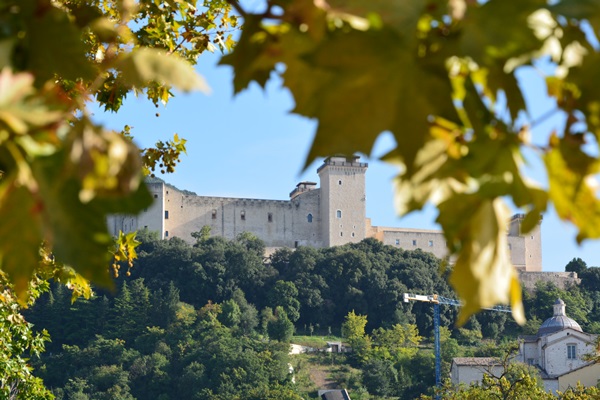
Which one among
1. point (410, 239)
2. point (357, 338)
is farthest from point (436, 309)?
point (410, 239)

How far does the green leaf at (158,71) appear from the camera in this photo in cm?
59

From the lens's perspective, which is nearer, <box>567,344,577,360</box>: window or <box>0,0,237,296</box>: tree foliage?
<box>0,0,237,296</box>: tree foliage

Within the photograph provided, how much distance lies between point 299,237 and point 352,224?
301 centimetres

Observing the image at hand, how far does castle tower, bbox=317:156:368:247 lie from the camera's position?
50.7m

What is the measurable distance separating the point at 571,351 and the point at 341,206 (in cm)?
1536

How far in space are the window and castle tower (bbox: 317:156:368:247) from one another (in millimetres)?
14576

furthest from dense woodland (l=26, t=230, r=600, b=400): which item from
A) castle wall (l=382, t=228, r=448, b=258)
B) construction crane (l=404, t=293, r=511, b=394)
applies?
castle wall (l=382, t=228, r=448, b=258)

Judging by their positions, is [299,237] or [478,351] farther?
[299,237]

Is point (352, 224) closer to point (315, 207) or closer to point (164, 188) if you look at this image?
point (315, 207)

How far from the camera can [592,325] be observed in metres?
49.1

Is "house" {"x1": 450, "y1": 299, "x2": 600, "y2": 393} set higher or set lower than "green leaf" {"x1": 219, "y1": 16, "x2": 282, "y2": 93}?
lower

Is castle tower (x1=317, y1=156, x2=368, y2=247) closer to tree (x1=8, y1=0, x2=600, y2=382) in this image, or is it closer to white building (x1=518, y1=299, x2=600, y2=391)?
white building (x1=518, y1=299, x2=600, y2=391)

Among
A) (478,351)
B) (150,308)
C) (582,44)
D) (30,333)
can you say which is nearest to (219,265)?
(150,308)

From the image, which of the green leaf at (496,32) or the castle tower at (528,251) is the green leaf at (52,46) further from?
the castle tower at (528,251)
